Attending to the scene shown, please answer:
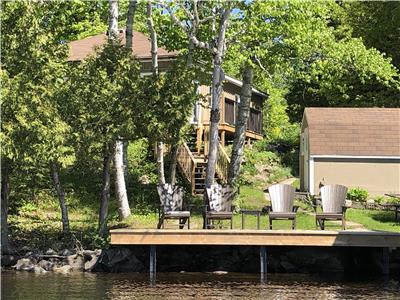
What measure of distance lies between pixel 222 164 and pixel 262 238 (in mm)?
10381

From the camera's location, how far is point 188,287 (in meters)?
12.9

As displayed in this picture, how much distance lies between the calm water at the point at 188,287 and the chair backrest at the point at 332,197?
2.29 m

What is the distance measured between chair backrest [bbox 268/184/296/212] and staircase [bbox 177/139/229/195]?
7339mm

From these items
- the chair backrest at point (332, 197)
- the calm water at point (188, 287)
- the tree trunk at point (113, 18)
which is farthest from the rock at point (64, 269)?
the tree trunk at point (113, 18)

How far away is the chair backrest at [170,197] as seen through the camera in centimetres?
1594

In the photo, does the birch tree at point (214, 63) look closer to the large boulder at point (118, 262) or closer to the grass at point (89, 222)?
the grass at point (89, 222)

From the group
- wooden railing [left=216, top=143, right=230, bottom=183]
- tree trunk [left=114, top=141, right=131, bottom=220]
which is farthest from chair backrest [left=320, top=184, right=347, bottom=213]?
wooden railing [left=216, top=143, right=230, bottom=183]

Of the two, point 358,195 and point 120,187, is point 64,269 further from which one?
point 358,195

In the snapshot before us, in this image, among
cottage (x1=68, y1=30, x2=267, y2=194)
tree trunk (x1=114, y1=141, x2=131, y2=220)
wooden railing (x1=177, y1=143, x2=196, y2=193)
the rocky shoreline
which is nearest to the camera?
the rocky shoreline

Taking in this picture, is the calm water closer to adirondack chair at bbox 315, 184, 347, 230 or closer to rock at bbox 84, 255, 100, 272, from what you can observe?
rock at bbox 84, 255, 100, 272

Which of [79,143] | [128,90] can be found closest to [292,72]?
[128,90]

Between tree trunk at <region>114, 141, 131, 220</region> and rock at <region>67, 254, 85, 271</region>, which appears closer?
rock at <region>67, 254, 85, 271</region>

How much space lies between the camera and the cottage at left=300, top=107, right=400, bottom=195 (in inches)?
994

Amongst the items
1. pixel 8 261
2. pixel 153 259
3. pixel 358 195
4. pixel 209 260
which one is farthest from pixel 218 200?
pixel 358 195
